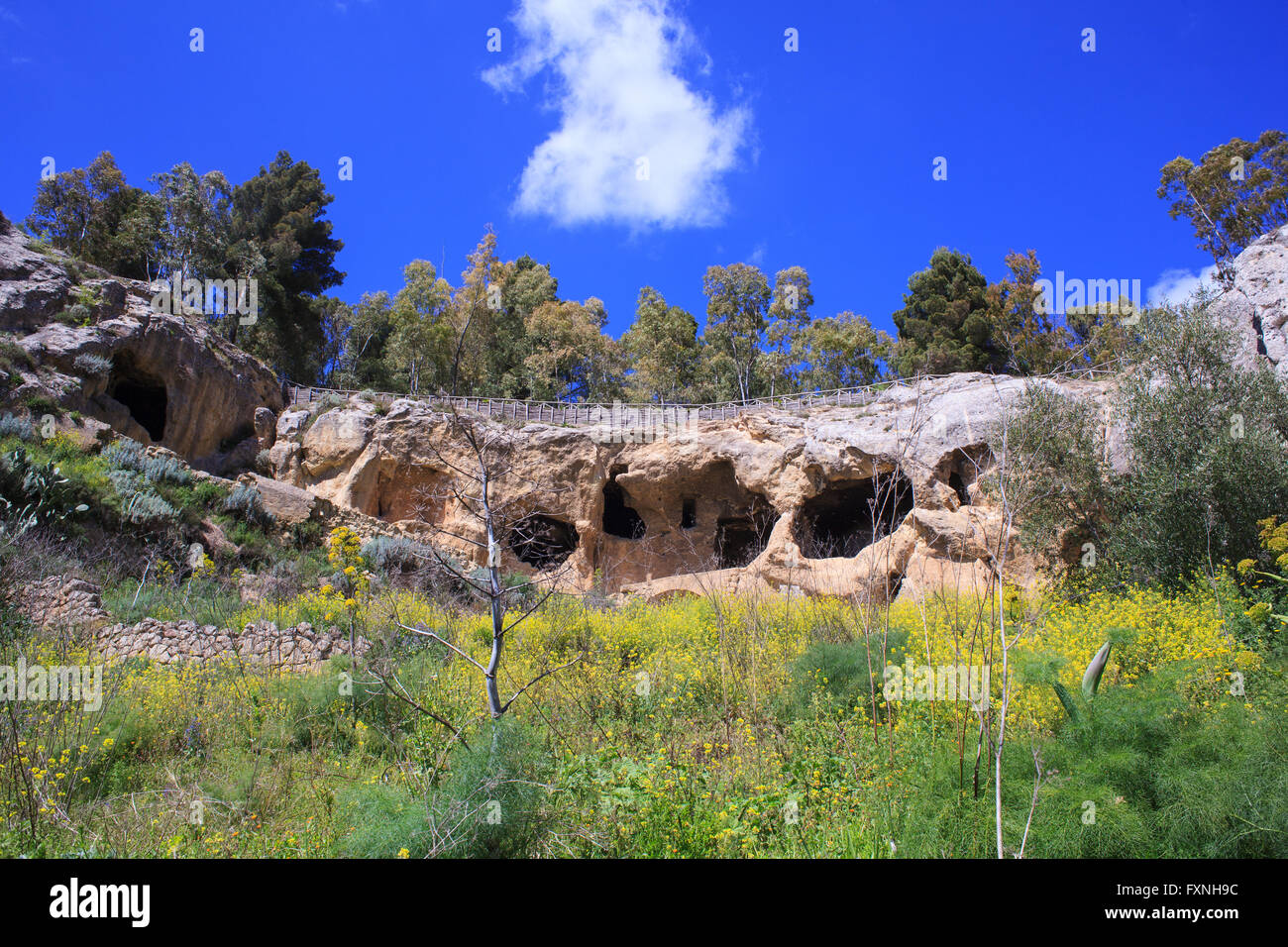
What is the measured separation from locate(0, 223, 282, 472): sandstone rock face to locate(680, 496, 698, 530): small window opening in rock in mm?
13525

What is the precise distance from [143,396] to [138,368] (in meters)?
1.55

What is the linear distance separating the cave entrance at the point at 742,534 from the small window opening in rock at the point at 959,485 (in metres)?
4.99

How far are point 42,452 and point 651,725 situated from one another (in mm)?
13557

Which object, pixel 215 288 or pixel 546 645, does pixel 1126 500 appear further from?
pixel 215 288

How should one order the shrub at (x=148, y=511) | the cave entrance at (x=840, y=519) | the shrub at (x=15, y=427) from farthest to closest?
the cave entrance at (x=840, y=519), the shrub at (x=15, y=427), the shrub at (x=148, y=511)

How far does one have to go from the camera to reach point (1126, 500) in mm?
12961

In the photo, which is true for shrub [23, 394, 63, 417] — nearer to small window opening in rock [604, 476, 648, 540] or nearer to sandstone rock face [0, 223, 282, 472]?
sandstone rock face [0, 223, 282, 472]

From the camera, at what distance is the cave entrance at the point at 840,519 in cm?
1898

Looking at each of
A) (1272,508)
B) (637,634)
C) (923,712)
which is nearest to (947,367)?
(1272,508)

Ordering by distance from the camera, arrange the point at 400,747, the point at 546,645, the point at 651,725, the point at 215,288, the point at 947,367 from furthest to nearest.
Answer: the point at 947,367 → the point at 215,288 → the point at 546,645 → the point at 651,725 → the point at 400,747

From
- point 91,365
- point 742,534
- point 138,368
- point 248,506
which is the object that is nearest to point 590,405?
point 742,534

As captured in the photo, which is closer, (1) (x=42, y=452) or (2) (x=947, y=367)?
(1) (x=42, y=452)

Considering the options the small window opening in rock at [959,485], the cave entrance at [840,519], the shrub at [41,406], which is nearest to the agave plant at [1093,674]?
the small window opening in rock at [959,485]

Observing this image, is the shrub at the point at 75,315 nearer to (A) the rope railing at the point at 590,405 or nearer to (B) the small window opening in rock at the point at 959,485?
(A) the rope railing at the point at 590,405
